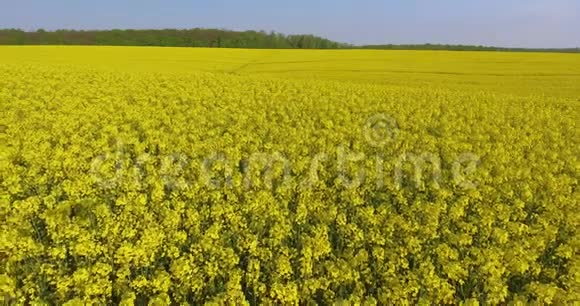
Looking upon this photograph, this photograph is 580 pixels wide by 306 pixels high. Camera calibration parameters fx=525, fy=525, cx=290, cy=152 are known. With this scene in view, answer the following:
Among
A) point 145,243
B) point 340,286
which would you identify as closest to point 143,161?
point 145,243

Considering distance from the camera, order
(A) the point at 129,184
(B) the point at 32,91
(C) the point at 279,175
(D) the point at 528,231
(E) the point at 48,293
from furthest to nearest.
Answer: (B) the point at 32,91 → (C) the point at 279,175 → (A) the point at 129,184 → (D) the point at 528,231 → (E) the point at 48,293

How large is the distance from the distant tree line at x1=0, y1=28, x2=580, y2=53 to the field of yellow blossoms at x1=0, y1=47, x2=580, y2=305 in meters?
56.0

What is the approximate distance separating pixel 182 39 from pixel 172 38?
1.44 m

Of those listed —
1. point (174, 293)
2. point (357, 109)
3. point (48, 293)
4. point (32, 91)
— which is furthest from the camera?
point (32, 91)

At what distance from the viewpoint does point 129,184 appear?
8484 mm

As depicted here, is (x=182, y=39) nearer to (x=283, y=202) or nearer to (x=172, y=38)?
(x=172, y=38)

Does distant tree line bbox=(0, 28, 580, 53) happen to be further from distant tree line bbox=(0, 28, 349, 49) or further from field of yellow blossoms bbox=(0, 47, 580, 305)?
field of yellow blossoms bbox=(0, 47, 580, 305)

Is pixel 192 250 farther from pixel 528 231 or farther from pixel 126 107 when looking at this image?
pixel 126 107

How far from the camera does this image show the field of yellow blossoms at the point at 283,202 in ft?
19.3

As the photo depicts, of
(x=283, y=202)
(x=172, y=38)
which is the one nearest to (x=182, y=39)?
(x=172, y=38)

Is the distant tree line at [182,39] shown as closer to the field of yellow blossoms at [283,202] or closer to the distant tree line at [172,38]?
the distant tree line at [172,38]

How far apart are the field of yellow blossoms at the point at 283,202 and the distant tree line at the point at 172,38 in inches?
2211

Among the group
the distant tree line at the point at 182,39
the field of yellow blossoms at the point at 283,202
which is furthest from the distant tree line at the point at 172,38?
the field of yellow blossoms at the point at 283,202

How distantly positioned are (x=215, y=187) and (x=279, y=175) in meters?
1.36
